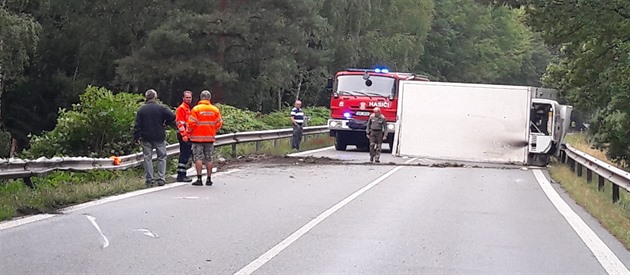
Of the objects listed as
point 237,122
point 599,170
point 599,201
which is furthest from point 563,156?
point 599,201

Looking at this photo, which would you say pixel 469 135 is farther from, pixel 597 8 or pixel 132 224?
pixel 132 224

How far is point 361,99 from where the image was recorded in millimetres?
30672

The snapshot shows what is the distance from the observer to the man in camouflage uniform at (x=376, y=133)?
25.1 m

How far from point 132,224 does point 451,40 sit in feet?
226

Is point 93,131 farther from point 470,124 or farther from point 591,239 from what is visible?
point 591,239

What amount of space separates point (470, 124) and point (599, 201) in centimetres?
878

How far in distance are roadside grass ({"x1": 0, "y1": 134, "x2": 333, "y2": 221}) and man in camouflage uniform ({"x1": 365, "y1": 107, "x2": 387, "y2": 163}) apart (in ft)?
20.3

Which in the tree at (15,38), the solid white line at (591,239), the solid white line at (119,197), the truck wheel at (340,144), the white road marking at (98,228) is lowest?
the truck wheel at (340,144)

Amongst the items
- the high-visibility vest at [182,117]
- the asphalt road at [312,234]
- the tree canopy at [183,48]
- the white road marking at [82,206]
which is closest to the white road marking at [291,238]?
the asphalt road at [312,234]

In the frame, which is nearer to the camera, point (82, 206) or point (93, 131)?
point (82, 206)

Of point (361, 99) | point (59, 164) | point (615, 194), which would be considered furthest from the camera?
point (361, 99)

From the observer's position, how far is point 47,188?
14406mm

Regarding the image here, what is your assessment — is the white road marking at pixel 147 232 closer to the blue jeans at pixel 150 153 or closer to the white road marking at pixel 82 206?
the white road marking at pixel 82 206

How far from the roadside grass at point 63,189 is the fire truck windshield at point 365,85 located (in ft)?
36.0
